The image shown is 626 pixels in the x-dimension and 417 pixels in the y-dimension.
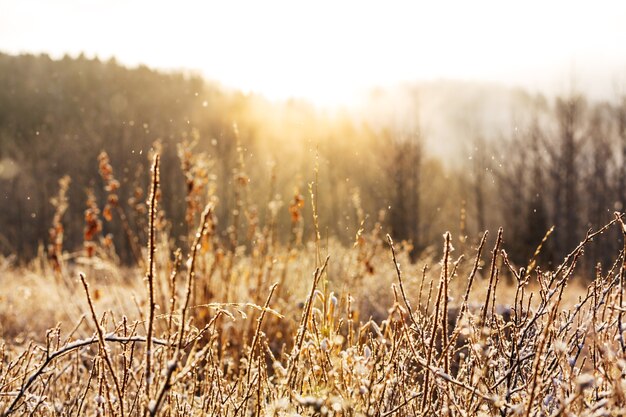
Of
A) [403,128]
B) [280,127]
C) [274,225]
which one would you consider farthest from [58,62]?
[274,225]

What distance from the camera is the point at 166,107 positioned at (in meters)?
47.0

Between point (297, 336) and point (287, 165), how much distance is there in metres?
31.9

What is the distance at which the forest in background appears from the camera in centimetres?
730

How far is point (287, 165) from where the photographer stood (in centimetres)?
3347

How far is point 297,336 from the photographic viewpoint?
5.58ft

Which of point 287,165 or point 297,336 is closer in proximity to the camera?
point 297,336

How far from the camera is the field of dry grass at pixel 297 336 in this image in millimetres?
1361

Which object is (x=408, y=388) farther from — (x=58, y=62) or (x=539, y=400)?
(x=58, y=62)

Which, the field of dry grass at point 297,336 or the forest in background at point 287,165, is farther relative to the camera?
the forest in background at point 287,165

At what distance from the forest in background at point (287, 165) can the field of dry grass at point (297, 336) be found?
469mm

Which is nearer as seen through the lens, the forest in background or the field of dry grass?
the field of dry grass

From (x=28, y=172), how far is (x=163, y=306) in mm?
30439

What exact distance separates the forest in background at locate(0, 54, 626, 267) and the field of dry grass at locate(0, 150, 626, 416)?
47cm

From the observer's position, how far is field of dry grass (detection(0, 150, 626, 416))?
4.47 ft
